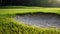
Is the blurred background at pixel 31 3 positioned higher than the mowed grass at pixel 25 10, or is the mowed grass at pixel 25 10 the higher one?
the blurred background at pixel 31 3

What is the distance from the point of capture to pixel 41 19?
1.32m

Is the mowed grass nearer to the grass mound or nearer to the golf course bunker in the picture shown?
the golf course bunker

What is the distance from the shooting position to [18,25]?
1221 mm

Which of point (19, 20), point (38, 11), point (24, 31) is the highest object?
point (38, 11)

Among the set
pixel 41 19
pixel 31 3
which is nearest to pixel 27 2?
pixel 31 3

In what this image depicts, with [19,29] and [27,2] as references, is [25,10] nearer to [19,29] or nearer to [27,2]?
[27,2]

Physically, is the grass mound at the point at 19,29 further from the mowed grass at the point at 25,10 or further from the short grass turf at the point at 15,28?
the mowed grass at the point at 25,10

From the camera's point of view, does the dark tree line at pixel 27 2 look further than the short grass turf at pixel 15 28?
Yes

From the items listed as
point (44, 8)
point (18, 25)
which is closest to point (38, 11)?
Result: point (44, 8)

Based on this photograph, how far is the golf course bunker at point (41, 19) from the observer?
4.09ft

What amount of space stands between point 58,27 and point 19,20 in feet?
1.39

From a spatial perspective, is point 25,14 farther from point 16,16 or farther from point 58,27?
point 58,27

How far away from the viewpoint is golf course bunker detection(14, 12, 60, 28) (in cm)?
125

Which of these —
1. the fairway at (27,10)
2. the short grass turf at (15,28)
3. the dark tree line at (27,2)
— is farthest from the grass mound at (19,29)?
the dark tree line at (27,2)
